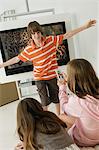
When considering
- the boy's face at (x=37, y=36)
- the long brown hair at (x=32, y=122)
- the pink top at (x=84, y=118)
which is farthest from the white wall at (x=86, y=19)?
the long brown hair at (x=32, y=122)

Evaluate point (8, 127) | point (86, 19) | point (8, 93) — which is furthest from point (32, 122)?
point (8, 93)

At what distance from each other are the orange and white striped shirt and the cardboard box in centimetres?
118

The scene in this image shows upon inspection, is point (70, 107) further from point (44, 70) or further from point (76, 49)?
point (76, 49)

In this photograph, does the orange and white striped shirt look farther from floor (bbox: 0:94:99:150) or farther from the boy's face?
floor (bbox: 0:94:99:150)

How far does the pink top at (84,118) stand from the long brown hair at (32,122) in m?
0.28

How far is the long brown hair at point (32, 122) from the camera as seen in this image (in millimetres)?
1543

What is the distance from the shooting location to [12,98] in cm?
394

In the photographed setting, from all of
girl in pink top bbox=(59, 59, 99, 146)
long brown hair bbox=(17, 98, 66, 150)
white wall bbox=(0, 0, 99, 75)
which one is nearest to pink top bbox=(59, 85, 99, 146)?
girl in pink top bbox=(59, 59, 99, 146)

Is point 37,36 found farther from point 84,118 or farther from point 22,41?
point 84,118

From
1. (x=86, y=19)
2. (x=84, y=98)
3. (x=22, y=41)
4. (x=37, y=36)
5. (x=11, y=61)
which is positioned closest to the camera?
(x=84, y=98)

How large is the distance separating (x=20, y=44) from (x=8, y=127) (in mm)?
969

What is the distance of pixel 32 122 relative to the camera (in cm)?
155

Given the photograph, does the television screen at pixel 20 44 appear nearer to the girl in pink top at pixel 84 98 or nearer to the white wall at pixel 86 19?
the white wall at pixel 86 19

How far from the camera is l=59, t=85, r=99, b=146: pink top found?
181 centimetres
